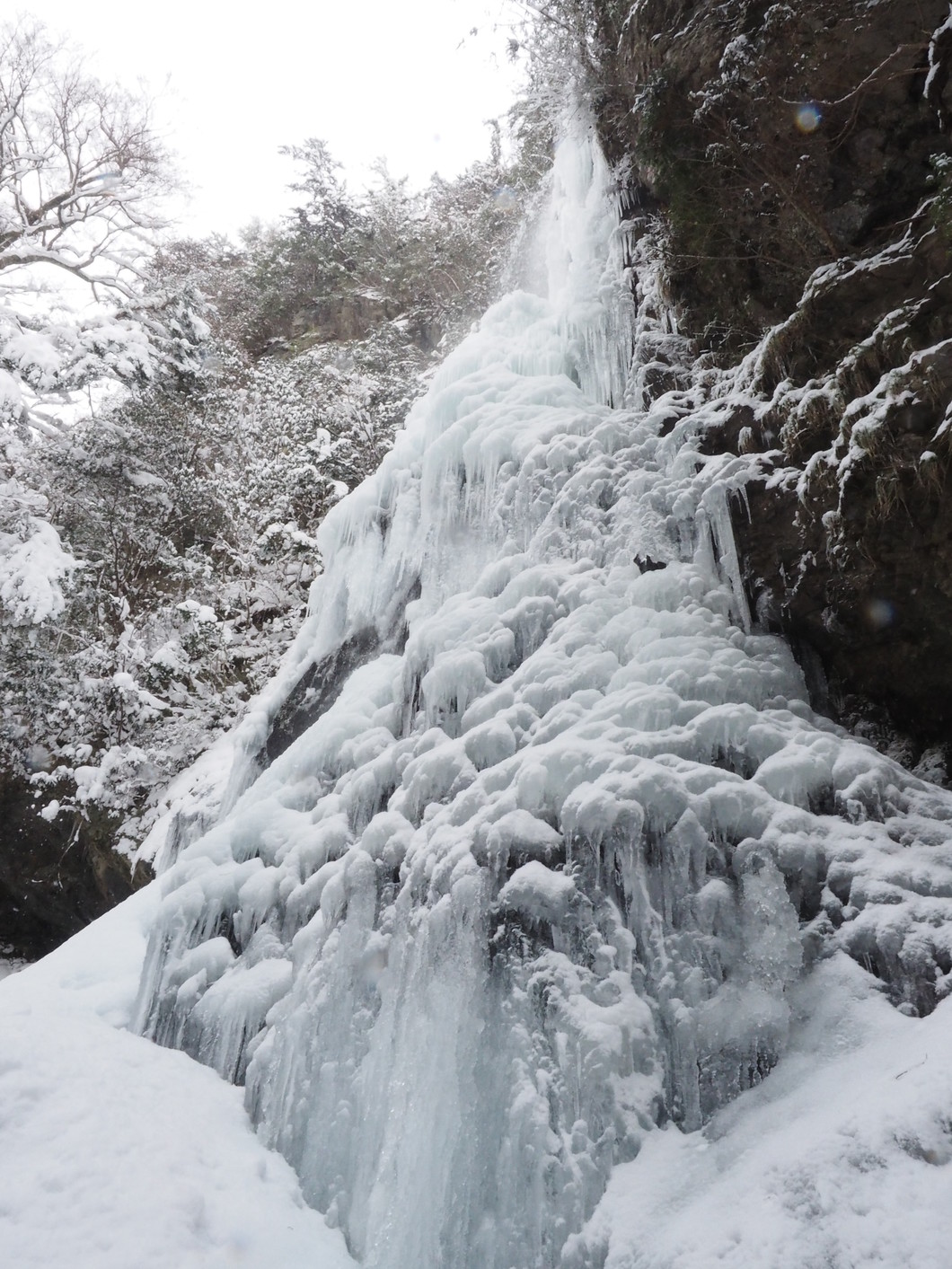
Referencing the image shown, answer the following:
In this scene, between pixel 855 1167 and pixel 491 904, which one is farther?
pixel 491 904

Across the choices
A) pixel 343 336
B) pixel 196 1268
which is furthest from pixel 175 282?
pixel 196 1268

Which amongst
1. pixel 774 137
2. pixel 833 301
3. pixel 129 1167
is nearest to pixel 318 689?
pixel 129 1167

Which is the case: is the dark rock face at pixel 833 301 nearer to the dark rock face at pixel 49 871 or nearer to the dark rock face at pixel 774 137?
the dark rock face at pixel 774 137

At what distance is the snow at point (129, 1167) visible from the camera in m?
2.45

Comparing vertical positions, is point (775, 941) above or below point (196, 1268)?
above

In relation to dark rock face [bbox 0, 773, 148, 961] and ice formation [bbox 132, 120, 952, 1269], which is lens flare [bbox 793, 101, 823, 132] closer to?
ice formation [bbox 132, 120, 952, 1269]

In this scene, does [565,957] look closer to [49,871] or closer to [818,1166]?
[818,1166]

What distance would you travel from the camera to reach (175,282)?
11320 mm

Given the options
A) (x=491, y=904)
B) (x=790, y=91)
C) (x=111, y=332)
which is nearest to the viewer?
(x=491, y=904)

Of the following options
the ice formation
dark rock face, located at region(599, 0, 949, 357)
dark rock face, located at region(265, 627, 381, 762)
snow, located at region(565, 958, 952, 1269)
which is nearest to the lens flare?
dark rock face, located at region(599, 0, 949, 357)

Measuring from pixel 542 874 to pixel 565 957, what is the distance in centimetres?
31

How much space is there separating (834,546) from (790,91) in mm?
2620

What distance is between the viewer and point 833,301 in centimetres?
385

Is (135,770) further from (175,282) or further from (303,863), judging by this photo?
(175,282)
